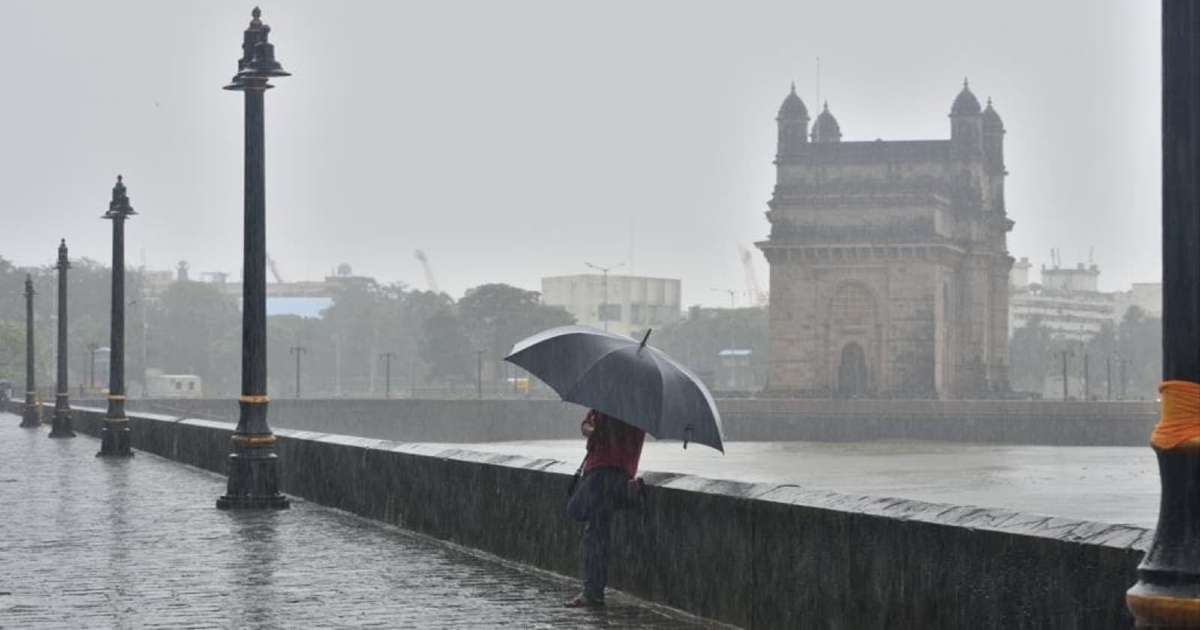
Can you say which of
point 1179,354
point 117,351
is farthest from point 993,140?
point 1179,354

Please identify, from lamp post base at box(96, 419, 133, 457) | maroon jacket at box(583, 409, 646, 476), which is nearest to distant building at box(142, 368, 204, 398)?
lamp post base at box(96, 419, 133, 457)

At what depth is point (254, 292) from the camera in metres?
20.5

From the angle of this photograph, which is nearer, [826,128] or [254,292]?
[254,292]

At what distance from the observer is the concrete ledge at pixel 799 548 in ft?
26.4

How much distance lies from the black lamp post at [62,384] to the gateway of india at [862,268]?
249ft

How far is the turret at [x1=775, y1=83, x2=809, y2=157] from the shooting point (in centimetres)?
12888

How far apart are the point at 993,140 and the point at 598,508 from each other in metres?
131

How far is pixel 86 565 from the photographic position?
47.4 ft

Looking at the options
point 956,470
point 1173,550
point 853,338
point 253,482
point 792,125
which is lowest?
point 956,470

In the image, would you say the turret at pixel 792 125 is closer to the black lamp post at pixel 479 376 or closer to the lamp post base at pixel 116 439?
the black lamp post at pixel 479 376

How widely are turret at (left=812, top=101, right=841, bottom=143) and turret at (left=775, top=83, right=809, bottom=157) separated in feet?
21.8

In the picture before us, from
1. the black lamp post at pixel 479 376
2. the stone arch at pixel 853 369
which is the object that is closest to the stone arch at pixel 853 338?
the stone arch at pixel 853 369

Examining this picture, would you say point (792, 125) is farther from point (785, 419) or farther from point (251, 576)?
point (251, 576)

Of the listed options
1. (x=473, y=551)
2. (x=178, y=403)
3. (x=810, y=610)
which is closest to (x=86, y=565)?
(x=473, y=551)
